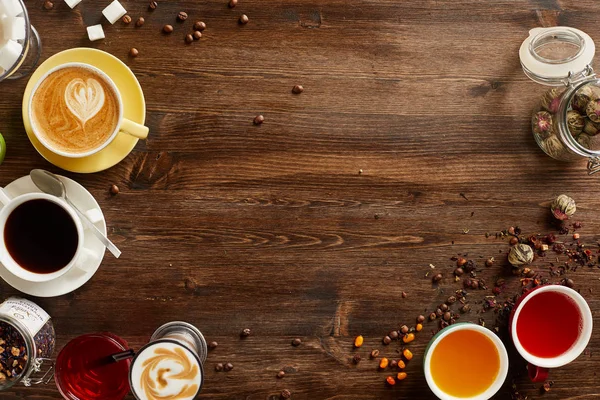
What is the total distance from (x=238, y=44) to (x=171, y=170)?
35cm

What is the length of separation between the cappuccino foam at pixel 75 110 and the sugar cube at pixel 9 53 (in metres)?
0.08

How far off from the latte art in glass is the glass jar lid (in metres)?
1.06

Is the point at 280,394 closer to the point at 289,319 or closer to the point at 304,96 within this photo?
the point at 289,319

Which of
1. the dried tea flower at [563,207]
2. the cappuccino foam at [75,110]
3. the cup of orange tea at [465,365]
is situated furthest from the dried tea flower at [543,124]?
the cappuccino foam at [75,110]

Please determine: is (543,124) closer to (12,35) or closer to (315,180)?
(315,180)

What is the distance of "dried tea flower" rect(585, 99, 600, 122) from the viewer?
1.46 metres

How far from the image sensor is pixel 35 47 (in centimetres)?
148

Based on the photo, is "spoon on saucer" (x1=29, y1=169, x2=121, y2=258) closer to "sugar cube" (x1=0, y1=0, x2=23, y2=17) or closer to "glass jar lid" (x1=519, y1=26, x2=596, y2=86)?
"sugar cube" (x1=0, y1=0, x2=23, y2=17)

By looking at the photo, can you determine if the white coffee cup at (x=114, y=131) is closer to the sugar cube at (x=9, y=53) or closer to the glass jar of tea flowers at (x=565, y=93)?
the sugar cube at (x=9, y=53)

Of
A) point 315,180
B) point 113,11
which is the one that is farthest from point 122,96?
point 315,180

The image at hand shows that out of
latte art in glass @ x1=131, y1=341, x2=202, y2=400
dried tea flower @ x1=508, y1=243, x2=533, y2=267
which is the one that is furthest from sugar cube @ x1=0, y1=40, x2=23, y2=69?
dried tea flower @ x1=508, y1=243, x2=533, y2=267

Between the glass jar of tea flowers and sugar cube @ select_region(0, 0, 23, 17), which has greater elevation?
sugar cube @ select_region(0, 0, 23, 17)

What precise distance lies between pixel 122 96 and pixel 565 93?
3.44ft

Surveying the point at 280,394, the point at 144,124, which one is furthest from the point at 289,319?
the point at 144,124
